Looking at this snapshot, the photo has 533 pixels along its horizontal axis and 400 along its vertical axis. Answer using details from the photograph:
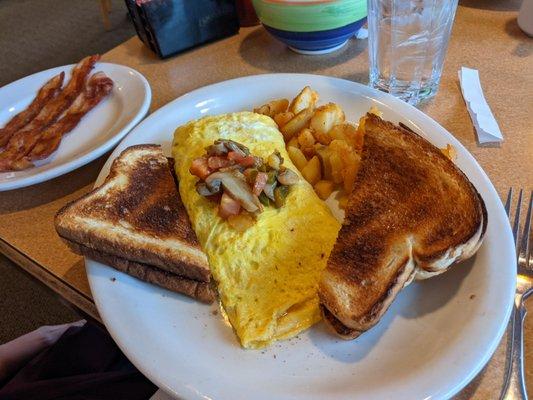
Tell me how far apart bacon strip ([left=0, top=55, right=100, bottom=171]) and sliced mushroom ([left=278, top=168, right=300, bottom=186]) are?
96 cm

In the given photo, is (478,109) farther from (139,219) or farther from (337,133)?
(139,219)

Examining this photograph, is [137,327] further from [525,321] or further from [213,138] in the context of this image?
[525,321]

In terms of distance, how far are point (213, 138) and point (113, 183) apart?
13.0 inches

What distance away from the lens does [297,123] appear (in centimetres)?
148

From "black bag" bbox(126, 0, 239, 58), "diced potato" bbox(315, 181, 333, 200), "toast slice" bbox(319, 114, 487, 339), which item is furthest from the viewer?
"black bag" bbox(126, 0, 239, 58)

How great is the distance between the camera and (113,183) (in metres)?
1.31

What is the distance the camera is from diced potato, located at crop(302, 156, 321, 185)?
137 centimetres

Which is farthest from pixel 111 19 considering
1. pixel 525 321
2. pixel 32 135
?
pixel 525 321

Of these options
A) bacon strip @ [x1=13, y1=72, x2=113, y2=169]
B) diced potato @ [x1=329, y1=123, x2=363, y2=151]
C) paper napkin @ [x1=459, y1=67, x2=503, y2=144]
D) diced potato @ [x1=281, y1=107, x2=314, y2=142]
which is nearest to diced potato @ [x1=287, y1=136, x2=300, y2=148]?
diced potato @ [x1=281, y1=107, x2=314, y2=142]

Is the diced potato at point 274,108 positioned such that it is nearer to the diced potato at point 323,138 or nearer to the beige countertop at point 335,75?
the diced potato at point 323,138

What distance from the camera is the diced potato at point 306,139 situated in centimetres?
143

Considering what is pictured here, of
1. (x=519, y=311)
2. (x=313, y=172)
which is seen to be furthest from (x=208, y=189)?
(x=519, y=311)

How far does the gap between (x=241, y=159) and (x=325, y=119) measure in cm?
32

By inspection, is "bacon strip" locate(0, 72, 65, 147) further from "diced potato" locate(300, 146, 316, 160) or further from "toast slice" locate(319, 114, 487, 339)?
"toast slice" locate(319, 114, 487, 339)
